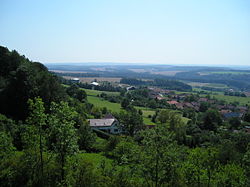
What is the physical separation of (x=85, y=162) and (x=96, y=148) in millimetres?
23549

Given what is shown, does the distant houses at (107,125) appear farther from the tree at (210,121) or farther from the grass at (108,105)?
the tree at (210,121)

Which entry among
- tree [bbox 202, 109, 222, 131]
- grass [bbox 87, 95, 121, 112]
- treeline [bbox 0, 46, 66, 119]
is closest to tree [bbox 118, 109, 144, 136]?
treeline [bbox 0, 46, 66, 119]

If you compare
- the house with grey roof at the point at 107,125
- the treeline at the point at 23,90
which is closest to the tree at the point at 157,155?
the treeline at the point at 23,90

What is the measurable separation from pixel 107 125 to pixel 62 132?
39.9 m

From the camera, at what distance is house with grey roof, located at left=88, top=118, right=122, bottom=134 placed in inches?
2119

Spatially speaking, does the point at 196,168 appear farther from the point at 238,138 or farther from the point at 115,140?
the point at 238,138

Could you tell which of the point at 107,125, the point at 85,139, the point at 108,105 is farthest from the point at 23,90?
the point at 108,105

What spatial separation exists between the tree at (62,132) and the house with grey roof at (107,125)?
37.9 m

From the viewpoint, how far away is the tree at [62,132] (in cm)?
1491

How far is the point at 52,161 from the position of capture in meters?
16.6

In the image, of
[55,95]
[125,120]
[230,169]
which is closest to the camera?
[230,169]

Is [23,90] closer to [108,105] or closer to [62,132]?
[62,132]

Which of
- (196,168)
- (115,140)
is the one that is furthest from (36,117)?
(115,140)

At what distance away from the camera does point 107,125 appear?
54.5 m
